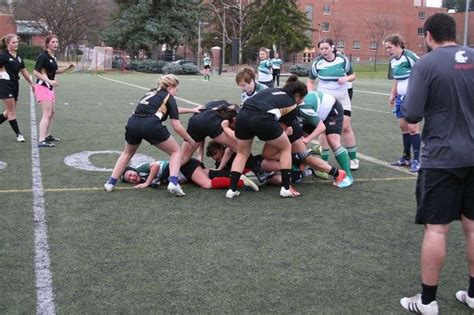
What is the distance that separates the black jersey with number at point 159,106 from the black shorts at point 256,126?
2.42ft

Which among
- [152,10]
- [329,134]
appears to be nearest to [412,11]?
[152,10]

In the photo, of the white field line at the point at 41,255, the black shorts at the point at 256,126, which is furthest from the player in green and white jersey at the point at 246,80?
the white field line at the point at 41,255

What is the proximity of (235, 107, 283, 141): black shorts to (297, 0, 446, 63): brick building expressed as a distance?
7594 cm

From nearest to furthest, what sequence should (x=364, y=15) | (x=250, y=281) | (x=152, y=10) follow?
(x=250, y=281)
(x=152, y=10)
(x=364, y=15)

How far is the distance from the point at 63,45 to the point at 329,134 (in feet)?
220

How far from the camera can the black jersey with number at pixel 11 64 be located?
9.80m

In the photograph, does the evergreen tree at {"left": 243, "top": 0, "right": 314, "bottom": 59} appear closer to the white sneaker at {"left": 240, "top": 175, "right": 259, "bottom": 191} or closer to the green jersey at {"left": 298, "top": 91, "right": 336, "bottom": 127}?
the green jersey at {"left": 298, "top": 91, "right": 336, "bottom": 127}

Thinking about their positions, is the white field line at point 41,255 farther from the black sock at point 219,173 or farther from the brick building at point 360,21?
the brick building at point 360,21

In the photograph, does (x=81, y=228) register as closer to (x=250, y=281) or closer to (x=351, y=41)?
(x=250, y=281)

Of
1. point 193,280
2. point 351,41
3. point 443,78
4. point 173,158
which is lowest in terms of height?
point 193,280

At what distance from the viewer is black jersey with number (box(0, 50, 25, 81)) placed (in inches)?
386

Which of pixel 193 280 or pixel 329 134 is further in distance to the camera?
pixel 329 134

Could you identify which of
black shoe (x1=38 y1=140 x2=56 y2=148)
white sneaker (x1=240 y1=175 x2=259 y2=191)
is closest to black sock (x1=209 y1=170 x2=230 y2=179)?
white sneaker (x1=240 y1=175 x2=259 y2=191)

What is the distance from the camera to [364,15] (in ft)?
267
